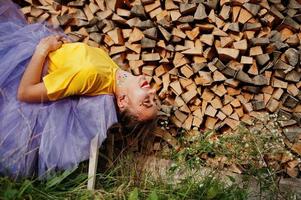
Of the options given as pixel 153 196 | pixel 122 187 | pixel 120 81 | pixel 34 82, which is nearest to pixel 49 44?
pixel 34 82

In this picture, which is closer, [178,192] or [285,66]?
[178,192]

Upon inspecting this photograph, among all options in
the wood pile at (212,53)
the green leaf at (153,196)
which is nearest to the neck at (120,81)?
the wood pile at (212,53)

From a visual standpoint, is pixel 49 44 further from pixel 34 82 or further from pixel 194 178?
pixel 194 178

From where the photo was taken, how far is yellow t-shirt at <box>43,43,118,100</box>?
2324 millimetres

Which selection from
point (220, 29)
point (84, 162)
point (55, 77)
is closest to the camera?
point (55, 77)

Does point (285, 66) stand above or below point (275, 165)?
above

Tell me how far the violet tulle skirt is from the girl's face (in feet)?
0.37

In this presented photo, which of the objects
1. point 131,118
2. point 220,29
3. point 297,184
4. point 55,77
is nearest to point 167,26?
point 220,29

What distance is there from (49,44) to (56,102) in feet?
1.06

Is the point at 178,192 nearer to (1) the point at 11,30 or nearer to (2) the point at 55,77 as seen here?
(2) the point at 55,77

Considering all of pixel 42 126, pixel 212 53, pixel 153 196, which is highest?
pixel 212 53

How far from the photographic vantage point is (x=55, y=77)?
2.34 metres

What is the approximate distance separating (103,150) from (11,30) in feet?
2.92

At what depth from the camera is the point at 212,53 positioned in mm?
2729
